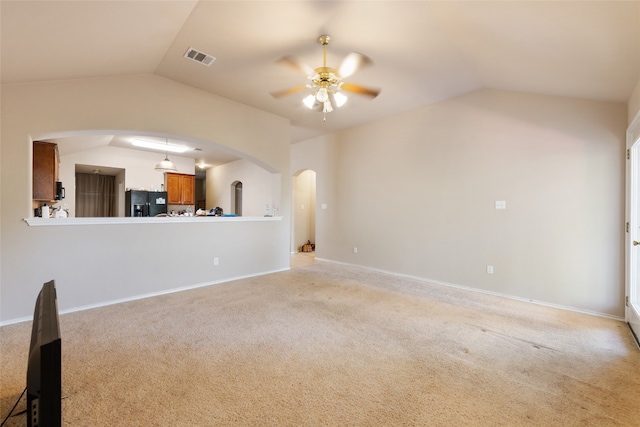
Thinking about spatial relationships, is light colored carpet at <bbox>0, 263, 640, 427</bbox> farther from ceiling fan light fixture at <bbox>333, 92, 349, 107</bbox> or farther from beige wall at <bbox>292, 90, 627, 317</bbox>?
ceiling fan light fixture at <bbox>333, 92, 349, 107</bbox>

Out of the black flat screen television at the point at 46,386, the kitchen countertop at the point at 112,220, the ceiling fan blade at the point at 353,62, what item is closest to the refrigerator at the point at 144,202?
the kitchen countertop at the point at 112,220

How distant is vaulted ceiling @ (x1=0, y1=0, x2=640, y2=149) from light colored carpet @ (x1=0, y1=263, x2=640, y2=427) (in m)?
2.59

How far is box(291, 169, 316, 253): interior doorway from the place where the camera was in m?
8.11

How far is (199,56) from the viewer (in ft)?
11.1

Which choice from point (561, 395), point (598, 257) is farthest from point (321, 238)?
point (561, 395)

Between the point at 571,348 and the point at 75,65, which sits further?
the point at 75,65

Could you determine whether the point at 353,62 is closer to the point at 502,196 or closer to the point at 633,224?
the point at 502,196

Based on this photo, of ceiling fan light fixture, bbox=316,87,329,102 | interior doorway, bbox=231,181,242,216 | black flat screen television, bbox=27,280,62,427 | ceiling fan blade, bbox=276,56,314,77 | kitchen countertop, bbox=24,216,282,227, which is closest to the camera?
black flat screen television, bbox=27,280,62,427

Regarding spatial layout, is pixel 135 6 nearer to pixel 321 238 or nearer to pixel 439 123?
pixel 439 123

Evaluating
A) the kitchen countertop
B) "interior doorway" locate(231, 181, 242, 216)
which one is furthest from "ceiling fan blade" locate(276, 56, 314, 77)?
"interior doorway" locate(231, 181, 242, 216)

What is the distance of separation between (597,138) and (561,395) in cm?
310

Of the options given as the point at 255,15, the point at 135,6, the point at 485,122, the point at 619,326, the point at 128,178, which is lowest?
the point at 619,326

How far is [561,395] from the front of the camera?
184 centimetres

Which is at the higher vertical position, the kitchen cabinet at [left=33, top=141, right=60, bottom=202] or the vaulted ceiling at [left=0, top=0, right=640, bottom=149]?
the vaulted ceiling at [left=0, top=0, right=640, bottom=149]
